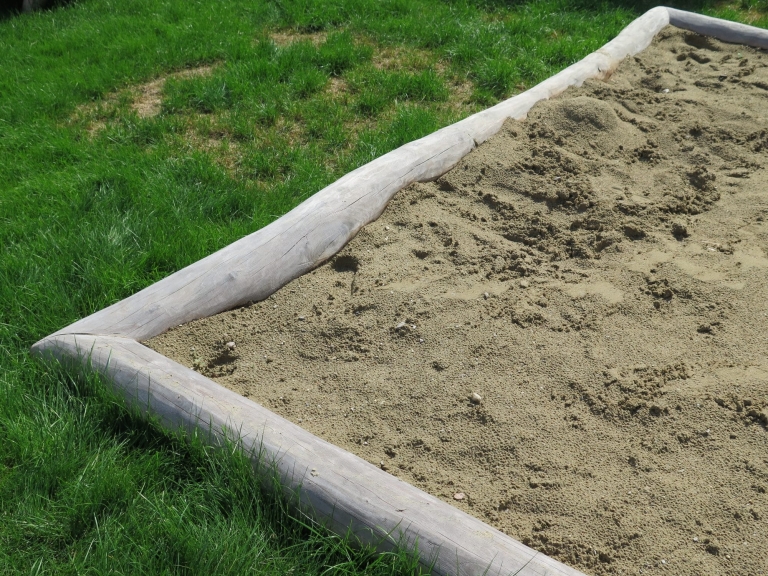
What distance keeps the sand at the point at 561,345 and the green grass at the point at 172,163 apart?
1.50 feet

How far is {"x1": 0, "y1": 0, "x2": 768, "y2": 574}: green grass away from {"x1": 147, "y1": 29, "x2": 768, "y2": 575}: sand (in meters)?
0.46

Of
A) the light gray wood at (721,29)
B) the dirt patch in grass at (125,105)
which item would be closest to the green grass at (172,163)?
the dirt patch in grass at (125,105)

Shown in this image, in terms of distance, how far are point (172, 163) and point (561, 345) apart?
2.59 metres

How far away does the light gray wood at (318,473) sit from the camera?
6.19 feet

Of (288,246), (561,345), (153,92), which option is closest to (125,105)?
(153,92)

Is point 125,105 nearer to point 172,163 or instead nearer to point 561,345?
point 172,163

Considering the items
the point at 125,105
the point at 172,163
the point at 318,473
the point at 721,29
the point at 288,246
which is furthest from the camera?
the point at 721,29

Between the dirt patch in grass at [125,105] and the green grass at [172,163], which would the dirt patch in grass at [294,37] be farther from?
the dirt patch in grass at [125,105]

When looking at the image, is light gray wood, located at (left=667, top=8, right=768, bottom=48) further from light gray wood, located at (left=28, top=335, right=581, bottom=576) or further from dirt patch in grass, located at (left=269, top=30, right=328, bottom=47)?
light gray wood, located at (left=28, top=335, right=581, bottom=576)

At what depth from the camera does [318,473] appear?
210 cm

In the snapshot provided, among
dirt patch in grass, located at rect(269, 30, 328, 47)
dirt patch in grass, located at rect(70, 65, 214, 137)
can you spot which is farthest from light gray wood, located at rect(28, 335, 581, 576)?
dirt patch in grass, located at rect(269, 30, 328, 47)

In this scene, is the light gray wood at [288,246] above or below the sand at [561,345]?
above

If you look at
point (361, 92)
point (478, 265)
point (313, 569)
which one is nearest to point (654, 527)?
point (313, 569)

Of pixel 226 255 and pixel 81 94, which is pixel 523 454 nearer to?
pixel 226 255
